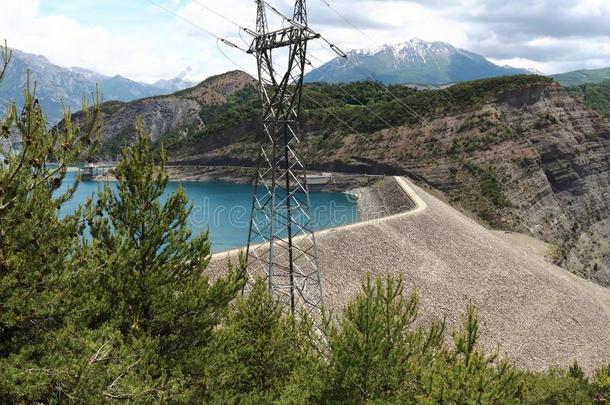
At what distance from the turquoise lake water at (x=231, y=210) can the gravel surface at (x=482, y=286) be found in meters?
17.5

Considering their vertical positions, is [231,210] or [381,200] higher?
[381,200]

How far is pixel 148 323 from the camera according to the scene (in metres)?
12.4

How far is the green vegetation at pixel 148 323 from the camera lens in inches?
336

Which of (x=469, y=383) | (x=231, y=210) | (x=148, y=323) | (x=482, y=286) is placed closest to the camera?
(x=469, y=383)

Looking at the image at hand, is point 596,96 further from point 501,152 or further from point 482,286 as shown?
point 482,286

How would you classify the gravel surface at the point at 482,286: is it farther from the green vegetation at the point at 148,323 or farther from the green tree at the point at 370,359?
the green tree at the point at 370,359

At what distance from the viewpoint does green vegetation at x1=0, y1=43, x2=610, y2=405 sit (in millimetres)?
8531

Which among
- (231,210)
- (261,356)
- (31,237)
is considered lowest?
(231,210)

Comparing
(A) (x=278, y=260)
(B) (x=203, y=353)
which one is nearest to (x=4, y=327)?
(B) (x=203, y=353)

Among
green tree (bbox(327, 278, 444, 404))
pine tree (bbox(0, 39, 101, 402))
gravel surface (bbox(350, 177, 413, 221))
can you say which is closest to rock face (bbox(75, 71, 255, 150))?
gravel surface (bbox(350, 177, 413, 221))

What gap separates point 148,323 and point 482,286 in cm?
3463

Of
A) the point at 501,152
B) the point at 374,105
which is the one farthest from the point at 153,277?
the point at 374,105

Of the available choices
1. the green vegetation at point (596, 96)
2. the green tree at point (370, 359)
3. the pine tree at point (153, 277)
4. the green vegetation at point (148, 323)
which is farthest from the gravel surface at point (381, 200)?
the green vegetation at point (596, 96)

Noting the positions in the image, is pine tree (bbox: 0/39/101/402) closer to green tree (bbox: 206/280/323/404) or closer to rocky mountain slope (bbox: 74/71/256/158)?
green tree (bbox: 206/280/323/404)
